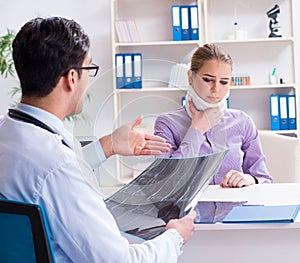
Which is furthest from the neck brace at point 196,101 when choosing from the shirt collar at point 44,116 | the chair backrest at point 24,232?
the chair backrest at point 24,232

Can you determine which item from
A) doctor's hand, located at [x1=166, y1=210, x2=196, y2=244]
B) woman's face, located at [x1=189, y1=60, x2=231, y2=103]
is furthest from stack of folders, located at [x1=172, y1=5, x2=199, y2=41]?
doctor's hand, located at [x1=166, y1=210, x2=196, y2=244]

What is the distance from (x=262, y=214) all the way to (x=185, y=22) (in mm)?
3078

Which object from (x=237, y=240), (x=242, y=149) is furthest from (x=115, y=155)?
(x=242, y=149)

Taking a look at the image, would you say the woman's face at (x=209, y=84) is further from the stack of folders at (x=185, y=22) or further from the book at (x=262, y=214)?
the stack of folders at (x=185, y=22)

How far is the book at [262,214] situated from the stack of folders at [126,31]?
3.02m

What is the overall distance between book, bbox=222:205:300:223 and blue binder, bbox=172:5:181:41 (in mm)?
2934

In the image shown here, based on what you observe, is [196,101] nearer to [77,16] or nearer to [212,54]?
[212,54]

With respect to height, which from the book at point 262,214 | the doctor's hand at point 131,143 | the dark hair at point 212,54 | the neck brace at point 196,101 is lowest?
the book at point 262,214

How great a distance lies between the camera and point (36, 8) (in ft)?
16.6

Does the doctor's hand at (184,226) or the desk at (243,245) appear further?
the desk at (243,245)

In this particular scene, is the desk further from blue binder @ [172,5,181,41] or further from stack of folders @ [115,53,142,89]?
blue binder @ [172,5,181,41]

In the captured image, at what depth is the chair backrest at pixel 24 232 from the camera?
1204 mm

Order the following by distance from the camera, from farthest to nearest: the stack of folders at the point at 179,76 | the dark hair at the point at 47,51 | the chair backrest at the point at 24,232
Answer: the stack of folders at the point at 179,76, the dark hair at the point at 47,51, the chair backrest at the point at 24,232

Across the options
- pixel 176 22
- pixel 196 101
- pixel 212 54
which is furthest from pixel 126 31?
pixel 196 101
